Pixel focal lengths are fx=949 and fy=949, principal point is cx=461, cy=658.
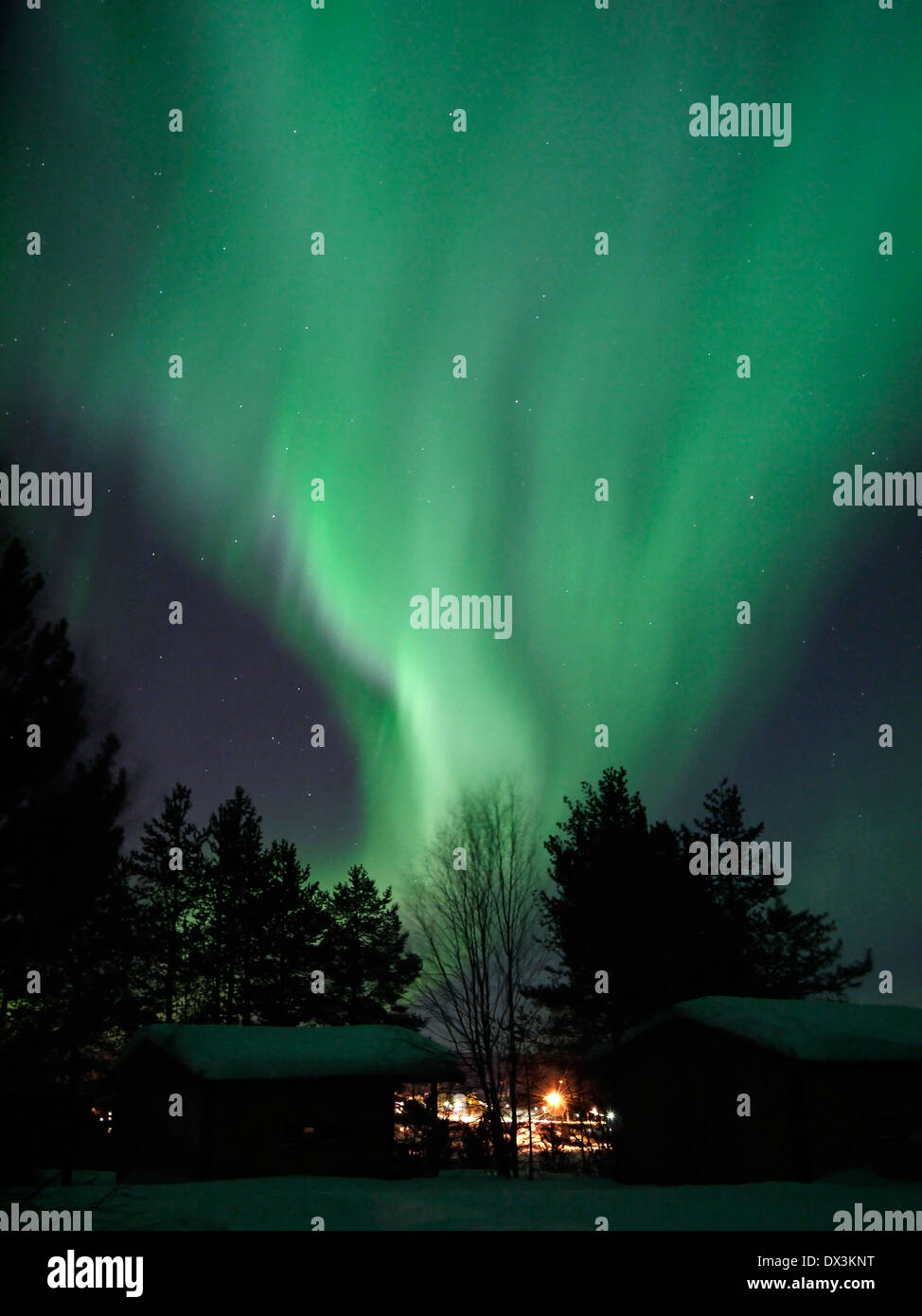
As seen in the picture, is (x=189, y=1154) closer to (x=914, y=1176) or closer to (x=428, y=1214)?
(x=428, y=1214)

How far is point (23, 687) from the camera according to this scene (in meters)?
20.7

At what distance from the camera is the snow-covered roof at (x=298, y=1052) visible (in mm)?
25219

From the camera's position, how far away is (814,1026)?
22.0 m

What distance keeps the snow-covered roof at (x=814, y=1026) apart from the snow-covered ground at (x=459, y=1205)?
2.56m

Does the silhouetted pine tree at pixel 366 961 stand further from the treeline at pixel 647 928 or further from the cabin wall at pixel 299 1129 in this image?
the cabin wall at pixel 299 1129

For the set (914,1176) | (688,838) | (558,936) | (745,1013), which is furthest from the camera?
(688,838)

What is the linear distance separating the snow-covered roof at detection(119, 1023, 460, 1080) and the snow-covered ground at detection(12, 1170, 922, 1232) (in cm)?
307

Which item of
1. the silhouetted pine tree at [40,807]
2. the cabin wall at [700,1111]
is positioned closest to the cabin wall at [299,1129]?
the silhouetted pine tree at [40,807]

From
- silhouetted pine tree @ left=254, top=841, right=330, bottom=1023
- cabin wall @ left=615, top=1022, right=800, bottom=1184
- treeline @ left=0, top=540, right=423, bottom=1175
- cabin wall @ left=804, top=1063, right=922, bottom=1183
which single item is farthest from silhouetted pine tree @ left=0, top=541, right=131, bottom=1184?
silhouetted pine tree @ left=254, top=841, right=330, bottom=1023

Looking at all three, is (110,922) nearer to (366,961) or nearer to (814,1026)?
(366,961)

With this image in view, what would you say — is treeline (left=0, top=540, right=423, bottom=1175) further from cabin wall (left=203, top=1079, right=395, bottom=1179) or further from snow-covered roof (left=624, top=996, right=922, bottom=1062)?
snow-covered roof (left=624, top=996, right=922, bottom=1062)
